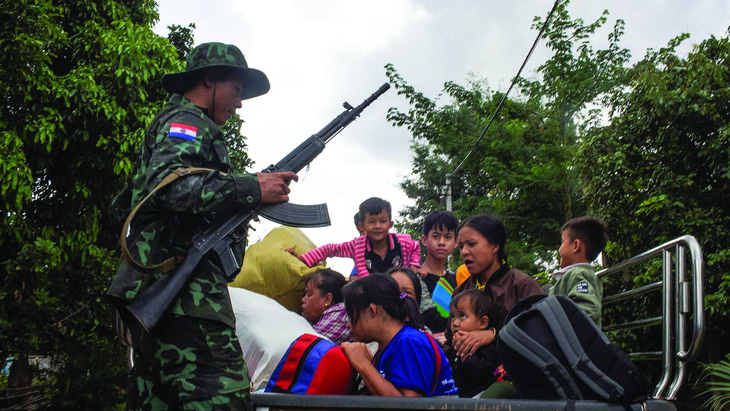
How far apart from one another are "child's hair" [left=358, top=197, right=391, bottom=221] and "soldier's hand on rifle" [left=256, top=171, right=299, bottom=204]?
2.10 metres

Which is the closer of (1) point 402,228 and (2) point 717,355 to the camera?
(2) point 717,355

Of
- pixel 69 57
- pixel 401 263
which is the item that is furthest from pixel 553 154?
pixel 401 263

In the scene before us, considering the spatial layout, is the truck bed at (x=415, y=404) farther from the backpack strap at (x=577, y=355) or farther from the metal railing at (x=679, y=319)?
the metal railing at (x=679, y=319)

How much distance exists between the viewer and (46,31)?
26.5 feet

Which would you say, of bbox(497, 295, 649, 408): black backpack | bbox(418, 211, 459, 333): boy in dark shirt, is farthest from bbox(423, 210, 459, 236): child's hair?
bbox(497, 295, 649, 408): black backpack

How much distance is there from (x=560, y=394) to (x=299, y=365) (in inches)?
38.2

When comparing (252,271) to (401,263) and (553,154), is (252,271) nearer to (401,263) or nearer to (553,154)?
(401,263)

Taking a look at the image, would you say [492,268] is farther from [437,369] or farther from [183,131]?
[183,131]

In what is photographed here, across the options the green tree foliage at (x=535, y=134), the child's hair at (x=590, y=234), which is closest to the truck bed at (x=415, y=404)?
the child's hair at (x=590, y=234)

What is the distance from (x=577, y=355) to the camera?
2.32 meters

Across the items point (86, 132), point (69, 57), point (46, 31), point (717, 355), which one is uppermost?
point (69, 57)

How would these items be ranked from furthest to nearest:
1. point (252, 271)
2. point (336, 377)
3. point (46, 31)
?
1. point (46, 31)
2. point (252, 271)
3. point (336, 377)

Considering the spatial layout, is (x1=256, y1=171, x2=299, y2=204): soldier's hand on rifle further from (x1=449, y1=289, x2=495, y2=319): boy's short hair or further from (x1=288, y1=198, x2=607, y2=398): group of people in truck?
(x1=449, y1=289, x2=495, y2=319): boy's short hair

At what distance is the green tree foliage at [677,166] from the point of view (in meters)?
8.20
